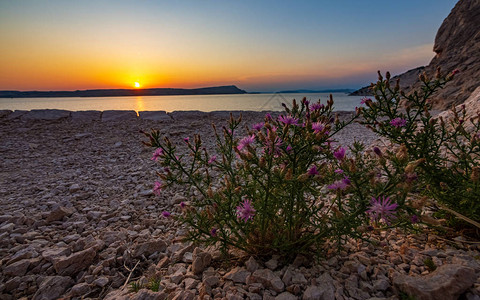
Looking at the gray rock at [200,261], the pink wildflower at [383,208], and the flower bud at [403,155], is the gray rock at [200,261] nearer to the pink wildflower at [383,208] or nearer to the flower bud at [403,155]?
the pink wildflower at [383,208]

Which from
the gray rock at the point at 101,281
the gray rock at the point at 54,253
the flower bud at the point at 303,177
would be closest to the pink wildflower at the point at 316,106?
the flower bud at the point at 303,177

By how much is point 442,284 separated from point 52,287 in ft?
6.96

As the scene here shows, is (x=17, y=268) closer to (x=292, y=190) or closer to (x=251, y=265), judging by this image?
(x=251, y=265)

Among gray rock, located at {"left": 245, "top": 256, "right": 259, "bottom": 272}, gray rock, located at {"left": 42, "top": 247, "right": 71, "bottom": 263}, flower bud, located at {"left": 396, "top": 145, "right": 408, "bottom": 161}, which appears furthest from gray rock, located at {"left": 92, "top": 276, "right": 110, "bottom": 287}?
flower bud, located at {"left": 396, "top": 145, "right": 408, "bottom": 161}

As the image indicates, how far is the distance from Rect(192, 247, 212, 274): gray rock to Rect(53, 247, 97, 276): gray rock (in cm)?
77

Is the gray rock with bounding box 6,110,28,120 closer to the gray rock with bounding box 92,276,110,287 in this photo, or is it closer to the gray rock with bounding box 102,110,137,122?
the gray rock with bounding box 102,110,137,122

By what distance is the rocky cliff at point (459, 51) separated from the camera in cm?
888

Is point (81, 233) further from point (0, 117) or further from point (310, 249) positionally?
point (0, 117)

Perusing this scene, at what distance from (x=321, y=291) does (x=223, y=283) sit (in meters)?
0.52

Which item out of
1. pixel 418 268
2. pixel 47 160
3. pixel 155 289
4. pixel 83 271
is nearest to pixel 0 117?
pixel 47 160

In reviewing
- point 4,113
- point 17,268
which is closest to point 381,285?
point 17,268

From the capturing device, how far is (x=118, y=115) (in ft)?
26.6

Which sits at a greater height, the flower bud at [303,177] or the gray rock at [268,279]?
the flower bud at [303,177]

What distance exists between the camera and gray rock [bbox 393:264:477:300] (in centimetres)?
116
